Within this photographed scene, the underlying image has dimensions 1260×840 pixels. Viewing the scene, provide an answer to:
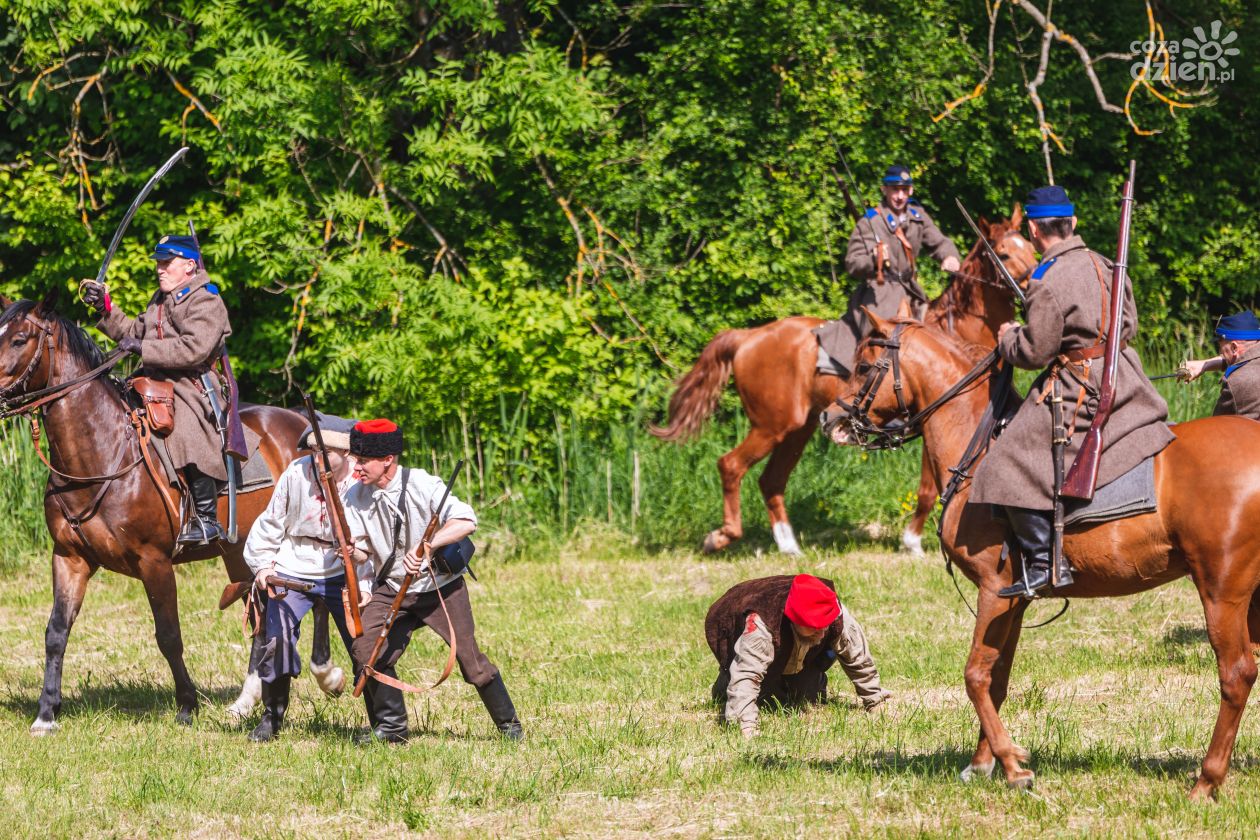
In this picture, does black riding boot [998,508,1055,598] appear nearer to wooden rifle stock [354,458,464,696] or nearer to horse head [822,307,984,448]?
horse head [822,307,984,448]

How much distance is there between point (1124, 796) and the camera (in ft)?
21.8

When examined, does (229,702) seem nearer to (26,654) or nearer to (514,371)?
(26,654)

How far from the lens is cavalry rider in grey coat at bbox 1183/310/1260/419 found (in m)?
8.70

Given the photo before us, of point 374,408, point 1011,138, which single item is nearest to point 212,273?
point 374,408

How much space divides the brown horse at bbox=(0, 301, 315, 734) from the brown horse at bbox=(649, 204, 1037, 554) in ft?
19.2

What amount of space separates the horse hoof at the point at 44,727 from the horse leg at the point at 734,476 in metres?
6.43

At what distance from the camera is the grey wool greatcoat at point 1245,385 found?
869cm

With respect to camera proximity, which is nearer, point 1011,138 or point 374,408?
point 374,408

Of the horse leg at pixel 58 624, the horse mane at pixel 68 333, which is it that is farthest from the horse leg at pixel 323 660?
the horse mane at pixel 68 333

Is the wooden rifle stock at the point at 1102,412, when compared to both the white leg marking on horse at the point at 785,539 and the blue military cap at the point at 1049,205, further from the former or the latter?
the white leg marking on horse at the point at 785,539

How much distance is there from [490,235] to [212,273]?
282 cm

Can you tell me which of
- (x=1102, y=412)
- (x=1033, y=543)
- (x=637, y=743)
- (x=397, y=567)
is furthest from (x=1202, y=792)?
(x=397, y=567)

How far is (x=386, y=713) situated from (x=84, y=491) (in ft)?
7.58

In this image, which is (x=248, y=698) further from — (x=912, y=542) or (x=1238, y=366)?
(x=912, y=542)
